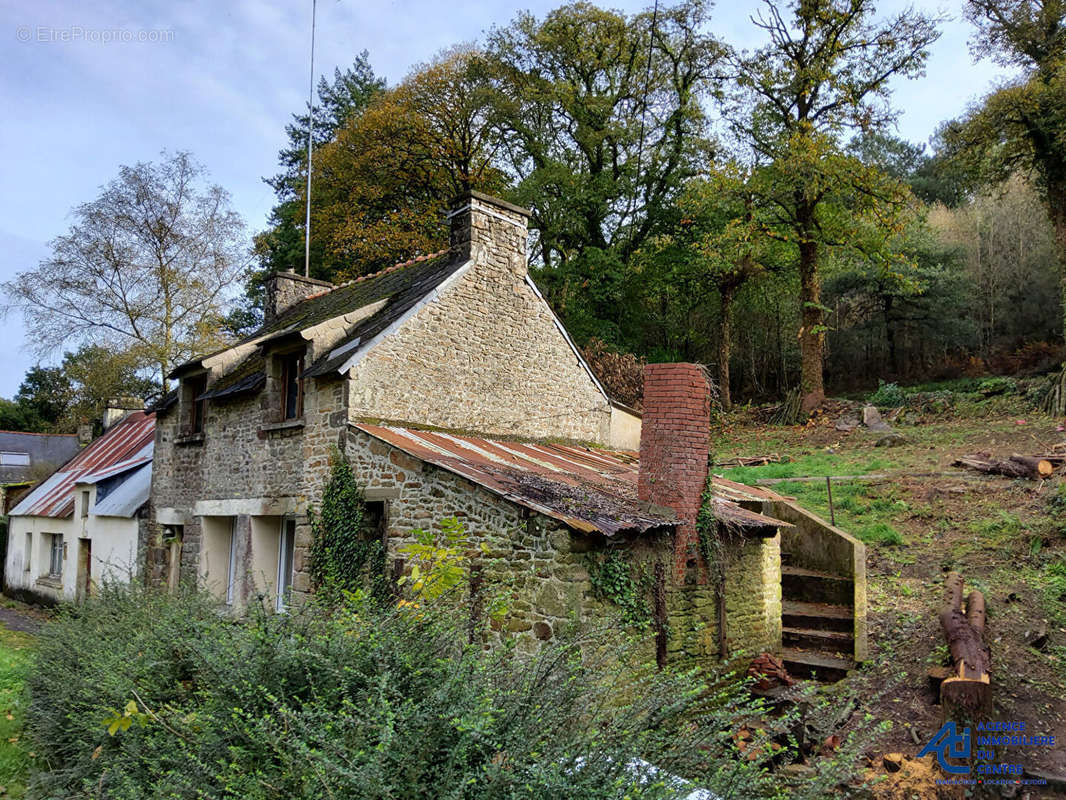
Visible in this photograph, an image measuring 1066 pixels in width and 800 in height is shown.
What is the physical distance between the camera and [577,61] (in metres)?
→ 25.3

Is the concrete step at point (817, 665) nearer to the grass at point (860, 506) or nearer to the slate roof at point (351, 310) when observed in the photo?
the grass at point (860, 506)

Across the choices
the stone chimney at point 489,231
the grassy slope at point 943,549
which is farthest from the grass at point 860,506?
the stone chimney at point 489,231

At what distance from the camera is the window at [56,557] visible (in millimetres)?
18938

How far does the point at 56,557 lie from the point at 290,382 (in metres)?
12.8

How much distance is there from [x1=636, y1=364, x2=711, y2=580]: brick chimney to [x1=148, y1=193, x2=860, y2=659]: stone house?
2cm

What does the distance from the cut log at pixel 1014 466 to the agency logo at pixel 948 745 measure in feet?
27.8

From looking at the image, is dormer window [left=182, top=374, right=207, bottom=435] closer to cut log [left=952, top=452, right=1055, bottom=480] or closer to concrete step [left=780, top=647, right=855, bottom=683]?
concrete step [left=780, top=647, right=855, bottom=683]

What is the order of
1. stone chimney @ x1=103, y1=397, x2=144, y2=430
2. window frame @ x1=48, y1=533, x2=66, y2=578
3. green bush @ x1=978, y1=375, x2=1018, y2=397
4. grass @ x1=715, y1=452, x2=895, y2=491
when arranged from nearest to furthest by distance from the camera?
grass @ x1=715, y1=452, x2=895, y2=491 → window frame @ x1=48, y1=533, x2=66, y2=578 → green bush @ x1=978, y1=375, x2=1018, y2=397 → stone chimney @ x1=103, y1=397, x2=144, y2=430

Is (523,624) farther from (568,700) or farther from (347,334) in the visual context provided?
(347,334)

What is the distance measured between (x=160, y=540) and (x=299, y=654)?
1086 centimetres

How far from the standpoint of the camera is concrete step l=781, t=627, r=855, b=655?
33.4 feet

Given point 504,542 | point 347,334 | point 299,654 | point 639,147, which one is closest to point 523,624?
point 504,542

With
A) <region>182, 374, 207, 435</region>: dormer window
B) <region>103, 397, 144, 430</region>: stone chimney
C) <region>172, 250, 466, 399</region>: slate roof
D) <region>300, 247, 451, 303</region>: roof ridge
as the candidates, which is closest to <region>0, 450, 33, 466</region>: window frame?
<region>103, 397, 144, 430</region>: stone chimney

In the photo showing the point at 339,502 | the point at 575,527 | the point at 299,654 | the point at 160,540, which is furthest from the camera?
the point at 160,540
